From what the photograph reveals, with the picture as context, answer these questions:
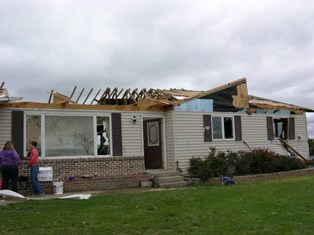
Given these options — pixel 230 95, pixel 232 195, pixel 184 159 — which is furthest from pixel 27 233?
pixel 230 95

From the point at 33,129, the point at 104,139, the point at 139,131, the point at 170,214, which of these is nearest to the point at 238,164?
the point at 139,131

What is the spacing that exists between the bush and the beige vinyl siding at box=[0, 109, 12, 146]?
701 cm

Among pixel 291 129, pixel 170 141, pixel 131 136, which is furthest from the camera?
pixel 291 129

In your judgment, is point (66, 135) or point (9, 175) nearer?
point (9, 175)

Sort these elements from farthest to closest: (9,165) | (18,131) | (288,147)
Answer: (288,147) < (18,131) < (9,165)

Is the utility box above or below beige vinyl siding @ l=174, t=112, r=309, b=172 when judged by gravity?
below

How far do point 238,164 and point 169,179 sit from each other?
10.7 feet

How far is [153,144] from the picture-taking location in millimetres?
17297

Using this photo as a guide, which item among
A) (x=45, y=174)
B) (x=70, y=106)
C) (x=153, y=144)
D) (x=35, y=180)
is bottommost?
(x=35, y=180)

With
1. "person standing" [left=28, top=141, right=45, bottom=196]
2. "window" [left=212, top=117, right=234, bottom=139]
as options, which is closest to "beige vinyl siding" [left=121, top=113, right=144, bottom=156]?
"window" [left=212, top=117, right=234, bottom=139]

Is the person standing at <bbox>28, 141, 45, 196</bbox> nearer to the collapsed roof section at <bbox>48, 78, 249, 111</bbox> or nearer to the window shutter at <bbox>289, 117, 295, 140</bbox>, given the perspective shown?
the collapsed roof section at <bbox>48, 78, 249, 111</bbox>

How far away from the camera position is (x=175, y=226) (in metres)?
7.16

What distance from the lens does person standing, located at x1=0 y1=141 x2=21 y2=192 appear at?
11.8m

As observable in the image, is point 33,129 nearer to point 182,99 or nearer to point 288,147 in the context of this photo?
point 182,99
